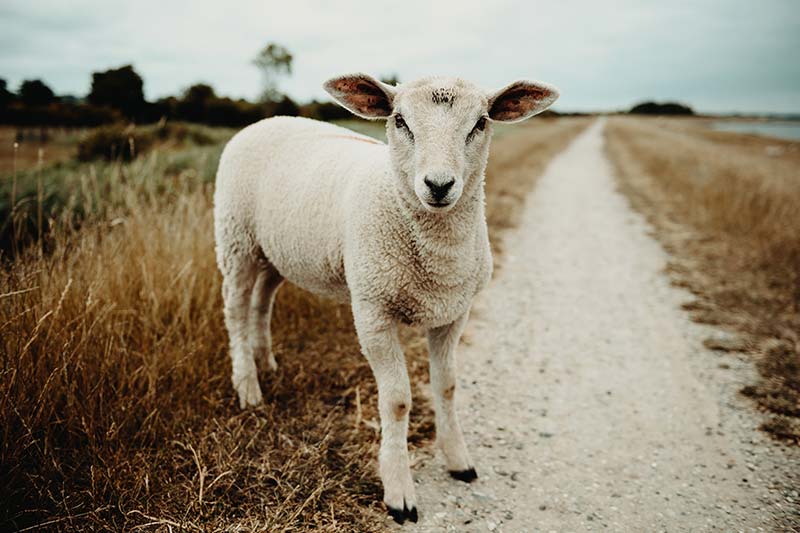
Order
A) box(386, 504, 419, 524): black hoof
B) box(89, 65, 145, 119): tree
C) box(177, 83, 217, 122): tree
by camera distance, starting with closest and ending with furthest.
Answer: box(386, 504, 419, 524): black hoof < box(89, 65, 145, 119): tree < box(177, 83, 217, 122): tree

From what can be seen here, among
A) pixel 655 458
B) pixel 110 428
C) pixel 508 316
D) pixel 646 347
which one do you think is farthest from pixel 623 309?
pixel 110 428

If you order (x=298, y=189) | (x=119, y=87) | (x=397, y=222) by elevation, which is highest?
(x=119, y=87)

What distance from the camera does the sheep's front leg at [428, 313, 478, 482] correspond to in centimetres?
289

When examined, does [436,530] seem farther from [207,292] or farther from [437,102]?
[207,292]

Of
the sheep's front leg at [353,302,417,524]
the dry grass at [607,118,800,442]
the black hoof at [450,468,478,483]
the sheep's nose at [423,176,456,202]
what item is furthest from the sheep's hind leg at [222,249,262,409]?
the dry grass at [607,118,800,442]

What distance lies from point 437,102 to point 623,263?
18.3 feet

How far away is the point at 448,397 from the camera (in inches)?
117

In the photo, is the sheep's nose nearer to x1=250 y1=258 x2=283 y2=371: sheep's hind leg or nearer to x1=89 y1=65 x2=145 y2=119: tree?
x1=250 y1=258 x2=283 y2=371: sheep's hind leg

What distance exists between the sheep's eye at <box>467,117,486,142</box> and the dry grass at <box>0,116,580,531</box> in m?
1.95

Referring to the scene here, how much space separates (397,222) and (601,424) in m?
2.19

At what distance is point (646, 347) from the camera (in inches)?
183

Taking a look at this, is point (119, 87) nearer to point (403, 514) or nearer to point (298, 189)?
point (298, 189)

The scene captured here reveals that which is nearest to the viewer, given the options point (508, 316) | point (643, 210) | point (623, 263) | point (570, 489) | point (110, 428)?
point (110, 428)

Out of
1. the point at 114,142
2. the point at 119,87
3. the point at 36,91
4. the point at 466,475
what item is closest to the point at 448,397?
the point at 466,475
